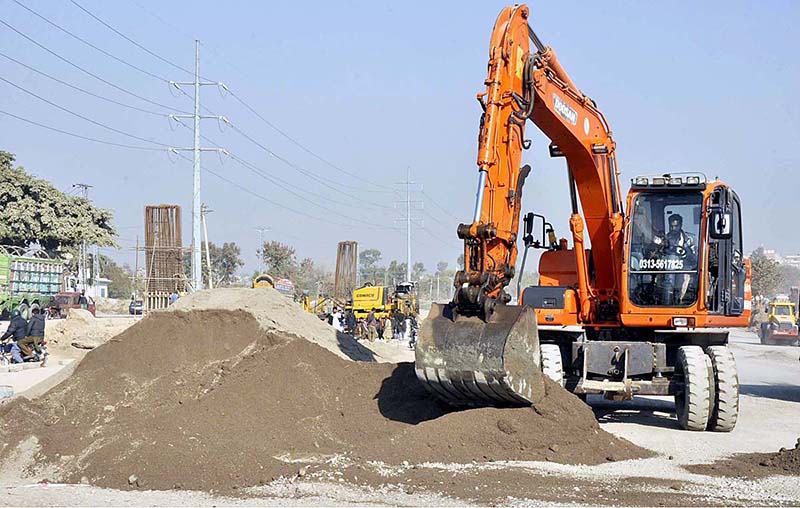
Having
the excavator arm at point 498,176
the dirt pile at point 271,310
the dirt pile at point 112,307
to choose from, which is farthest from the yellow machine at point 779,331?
the dirt pile at point 112,307

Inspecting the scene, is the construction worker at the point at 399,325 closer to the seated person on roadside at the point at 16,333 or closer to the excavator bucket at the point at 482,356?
the seated person on roadside at the point at 16,333

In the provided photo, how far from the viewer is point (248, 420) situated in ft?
33.5

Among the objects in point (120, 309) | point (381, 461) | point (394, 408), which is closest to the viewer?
point (381, 461)

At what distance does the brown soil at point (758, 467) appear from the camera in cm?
864

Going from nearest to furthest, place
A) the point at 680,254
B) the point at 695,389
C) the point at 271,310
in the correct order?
the point at 695,389
the point at 680,254
the point at 271,310

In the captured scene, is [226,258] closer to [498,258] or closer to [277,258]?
[277,258]

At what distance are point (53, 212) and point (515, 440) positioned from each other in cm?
4405

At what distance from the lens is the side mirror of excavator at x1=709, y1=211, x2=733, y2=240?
1160cm

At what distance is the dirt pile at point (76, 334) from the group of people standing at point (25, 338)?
2.82 meters

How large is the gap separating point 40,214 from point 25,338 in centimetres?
2914

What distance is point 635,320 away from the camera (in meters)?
12.0

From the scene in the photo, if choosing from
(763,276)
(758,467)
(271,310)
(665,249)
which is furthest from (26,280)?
(763,276)

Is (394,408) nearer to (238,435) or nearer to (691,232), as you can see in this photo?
(238,435)

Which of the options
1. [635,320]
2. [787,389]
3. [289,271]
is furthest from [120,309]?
[635,320]
